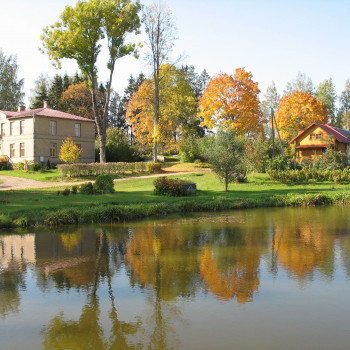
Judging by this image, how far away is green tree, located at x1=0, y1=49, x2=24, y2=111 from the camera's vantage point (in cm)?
6275

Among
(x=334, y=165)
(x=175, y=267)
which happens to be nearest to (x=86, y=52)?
(x=334, y=165)

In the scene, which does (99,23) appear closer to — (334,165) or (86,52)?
(86,52)

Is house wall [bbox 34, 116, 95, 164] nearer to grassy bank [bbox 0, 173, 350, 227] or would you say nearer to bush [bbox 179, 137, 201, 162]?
bush [bbox 179, 137, 201, 162]

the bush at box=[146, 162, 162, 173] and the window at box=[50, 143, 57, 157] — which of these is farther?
the window at box=[50, 143, 57, 157]

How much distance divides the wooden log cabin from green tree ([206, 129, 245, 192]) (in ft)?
66.6

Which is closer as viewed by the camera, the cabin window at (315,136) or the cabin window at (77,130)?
the cabin window at (77,130)

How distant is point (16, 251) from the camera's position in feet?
43.6

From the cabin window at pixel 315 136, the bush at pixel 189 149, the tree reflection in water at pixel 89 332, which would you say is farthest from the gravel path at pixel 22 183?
the cabin window at pixel 315 136

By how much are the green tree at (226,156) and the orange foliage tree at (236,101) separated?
1349 cm

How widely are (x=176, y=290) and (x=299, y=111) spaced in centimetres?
5066

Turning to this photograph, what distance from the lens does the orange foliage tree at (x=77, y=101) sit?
198 ft

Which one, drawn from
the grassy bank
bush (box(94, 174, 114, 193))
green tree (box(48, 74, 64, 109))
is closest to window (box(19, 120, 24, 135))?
green tree (box(48, 74, 64, 109))

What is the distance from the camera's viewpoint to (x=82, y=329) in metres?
7.17

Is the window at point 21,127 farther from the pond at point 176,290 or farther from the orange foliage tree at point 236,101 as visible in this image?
the pond at point 176,290
